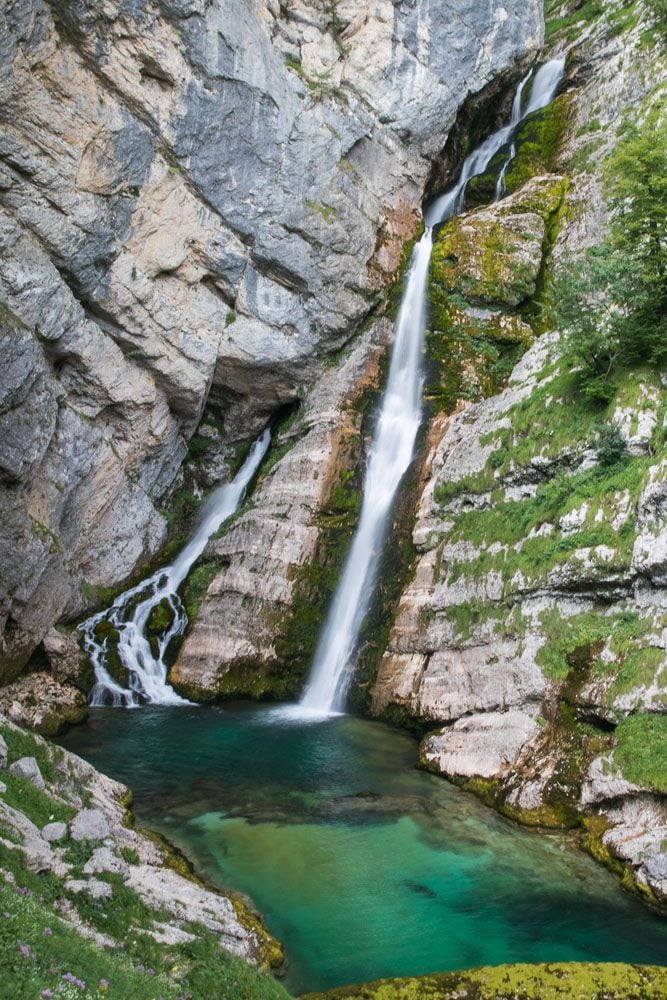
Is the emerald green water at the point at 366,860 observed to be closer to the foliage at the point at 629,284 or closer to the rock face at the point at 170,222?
the rock face at the point at 170,222

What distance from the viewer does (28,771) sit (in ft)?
29.7

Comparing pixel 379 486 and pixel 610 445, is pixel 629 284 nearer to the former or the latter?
pixel 610 445

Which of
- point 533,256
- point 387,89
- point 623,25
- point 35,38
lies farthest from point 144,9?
point 623,25

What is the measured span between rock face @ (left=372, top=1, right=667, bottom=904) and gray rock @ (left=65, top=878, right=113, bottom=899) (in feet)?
25.0

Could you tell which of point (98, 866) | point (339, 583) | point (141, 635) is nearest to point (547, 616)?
point (339, 583)

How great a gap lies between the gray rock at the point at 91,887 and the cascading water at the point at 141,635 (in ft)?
41.8

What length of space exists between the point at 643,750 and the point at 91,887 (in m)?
9.00

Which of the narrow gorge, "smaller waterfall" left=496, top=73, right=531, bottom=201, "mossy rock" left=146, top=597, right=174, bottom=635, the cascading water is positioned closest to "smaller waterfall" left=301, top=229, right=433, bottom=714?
the narrow gorge

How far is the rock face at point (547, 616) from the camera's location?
39.7 feet

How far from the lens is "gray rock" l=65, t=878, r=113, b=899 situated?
7.07 metres

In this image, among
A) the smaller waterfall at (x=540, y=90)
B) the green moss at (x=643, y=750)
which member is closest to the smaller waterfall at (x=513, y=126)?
the smaller waterfall at (x=540, y=90)

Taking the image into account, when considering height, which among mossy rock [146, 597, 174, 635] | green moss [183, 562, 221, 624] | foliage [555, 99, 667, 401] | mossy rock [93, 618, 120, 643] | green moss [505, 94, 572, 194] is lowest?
mossy rock [93, 618, 120, 643]

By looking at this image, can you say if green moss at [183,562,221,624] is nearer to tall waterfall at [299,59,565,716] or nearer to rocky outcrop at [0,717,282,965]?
tall waterfall at [299,59,565,716]

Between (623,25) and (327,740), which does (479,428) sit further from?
(623,25)
